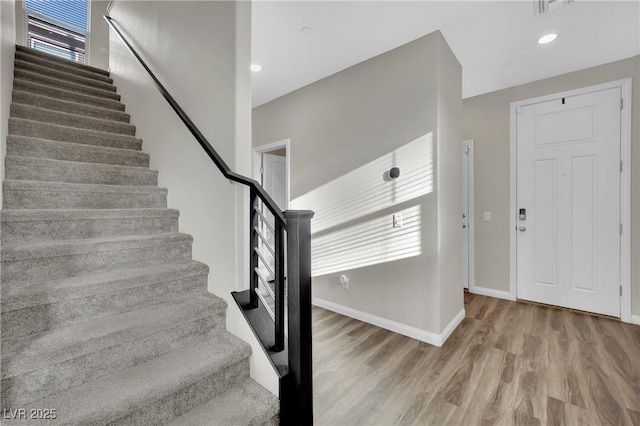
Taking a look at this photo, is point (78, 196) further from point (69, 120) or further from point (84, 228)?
point (69, 120)

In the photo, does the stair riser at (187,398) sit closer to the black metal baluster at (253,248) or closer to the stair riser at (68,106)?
the black metal baluster at (253,248)

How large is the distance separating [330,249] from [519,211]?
2.37 meters

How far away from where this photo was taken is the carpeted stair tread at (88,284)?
120cm

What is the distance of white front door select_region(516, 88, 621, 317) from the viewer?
290cm

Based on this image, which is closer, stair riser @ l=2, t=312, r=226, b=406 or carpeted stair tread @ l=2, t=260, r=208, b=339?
stair riser @ l=2, t=312, r=226, b=406

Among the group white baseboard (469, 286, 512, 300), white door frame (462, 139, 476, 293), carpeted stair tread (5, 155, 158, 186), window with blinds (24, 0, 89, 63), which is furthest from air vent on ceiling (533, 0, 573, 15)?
window with blinds (24, 0, 89, 63)

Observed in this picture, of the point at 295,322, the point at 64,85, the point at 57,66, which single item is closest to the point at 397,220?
the point at 295,322

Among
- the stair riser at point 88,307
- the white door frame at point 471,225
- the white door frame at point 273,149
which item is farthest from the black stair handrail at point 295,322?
the white door frame at point 471,225

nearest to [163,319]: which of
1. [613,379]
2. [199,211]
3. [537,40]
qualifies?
[199,211]

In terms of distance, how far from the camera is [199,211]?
1878 mm

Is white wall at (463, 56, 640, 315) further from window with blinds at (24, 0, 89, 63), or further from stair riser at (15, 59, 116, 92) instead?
window with blinds at (24, 0, 89, 63)

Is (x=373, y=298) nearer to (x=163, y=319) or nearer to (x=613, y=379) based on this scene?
(x=613, y=379)

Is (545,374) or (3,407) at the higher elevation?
(3,407)

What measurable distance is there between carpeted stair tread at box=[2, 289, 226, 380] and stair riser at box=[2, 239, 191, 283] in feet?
1.06
